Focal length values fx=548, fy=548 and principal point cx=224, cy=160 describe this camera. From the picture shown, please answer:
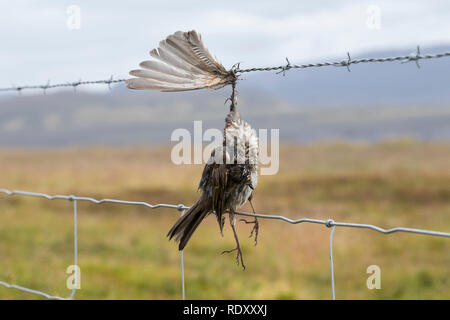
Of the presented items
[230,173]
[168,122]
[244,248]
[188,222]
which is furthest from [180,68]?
[168,122]

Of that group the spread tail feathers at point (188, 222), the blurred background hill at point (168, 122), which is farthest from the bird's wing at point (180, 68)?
the blurred background hill at point (168, 122)

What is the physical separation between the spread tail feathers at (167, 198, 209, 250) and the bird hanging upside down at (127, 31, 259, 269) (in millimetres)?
85

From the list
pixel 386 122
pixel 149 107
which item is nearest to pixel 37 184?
pixel 386 122

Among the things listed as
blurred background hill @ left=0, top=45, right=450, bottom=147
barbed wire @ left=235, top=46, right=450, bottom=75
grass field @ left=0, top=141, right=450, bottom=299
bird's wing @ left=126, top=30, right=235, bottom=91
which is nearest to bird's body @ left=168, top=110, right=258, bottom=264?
bird's wing @ left=126, top=30, right=235, bottom=91

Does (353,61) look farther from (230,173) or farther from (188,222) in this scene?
(188,222)

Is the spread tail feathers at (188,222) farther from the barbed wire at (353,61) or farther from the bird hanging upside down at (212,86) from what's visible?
the barbed wire at (353,61)

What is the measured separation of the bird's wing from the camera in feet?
9.84

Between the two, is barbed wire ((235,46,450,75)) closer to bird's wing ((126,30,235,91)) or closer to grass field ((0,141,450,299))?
A: bird's wing ((126,30,235,91))

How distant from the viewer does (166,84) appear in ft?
9.90

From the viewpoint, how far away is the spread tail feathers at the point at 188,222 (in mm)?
3188

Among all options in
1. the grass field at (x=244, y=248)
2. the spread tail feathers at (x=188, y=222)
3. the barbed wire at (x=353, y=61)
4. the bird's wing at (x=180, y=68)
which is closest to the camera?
the barbed wire at (x=353, y=61)

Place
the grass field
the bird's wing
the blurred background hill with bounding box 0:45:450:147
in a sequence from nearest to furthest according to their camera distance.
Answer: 1. the bird's wing
2. the grass field
3. the blurred background hill with bounding box 0:45:450:147
